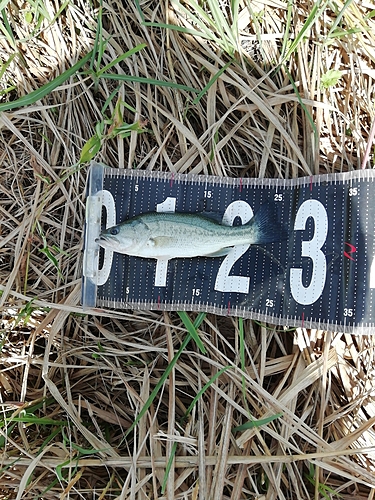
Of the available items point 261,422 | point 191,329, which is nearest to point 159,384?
point 191,329

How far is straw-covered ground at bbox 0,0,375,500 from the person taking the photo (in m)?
2.38

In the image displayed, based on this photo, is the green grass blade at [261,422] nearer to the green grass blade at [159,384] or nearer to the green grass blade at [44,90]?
the green grass blade at [159,384]

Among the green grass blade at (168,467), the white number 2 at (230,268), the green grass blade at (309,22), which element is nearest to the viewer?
the green grass blade at (168,467)

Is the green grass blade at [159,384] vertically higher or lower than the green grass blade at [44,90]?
lower

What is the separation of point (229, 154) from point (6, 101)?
1.39m

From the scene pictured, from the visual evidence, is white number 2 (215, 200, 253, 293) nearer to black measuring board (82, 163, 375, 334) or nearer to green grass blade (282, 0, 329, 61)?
black measuring board (82, 163, 375, 334)

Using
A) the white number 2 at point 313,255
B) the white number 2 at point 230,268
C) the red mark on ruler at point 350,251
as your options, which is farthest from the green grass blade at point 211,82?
the red mark on ruler at point 350,251

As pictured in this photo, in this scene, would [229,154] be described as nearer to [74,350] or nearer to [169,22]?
[169,22]

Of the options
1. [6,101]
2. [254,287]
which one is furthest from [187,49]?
[254,287]

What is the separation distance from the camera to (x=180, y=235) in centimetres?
244

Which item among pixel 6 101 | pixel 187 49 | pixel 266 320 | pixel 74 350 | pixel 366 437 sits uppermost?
pixel 187 49

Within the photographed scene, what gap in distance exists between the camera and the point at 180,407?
8.13 feet

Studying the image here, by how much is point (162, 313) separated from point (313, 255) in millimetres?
919

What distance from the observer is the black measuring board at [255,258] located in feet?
7.85
